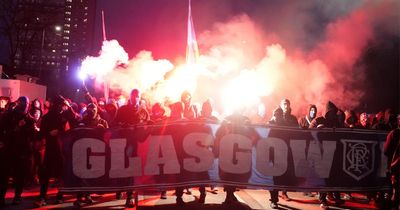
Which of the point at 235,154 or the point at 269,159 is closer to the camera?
the point at 235,154

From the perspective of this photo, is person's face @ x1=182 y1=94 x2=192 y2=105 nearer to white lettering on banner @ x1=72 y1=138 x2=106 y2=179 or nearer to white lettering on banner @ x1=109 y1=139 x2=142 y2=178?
white lettering on banner @ x1=109 y1=139 x2=142 y2=178

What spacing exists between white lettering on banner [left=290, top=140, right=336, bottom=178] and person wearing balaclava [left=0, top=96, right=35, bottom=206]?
17.7ft

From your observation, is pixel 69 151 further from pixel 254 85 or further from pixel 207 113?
pixel 254 85

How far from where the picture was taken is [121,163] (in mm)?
7500

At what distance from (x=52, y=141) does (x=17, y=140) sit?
778 mm

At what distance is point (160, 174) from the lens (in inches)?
293

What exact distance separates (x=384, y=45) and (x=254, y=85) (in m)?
6.80

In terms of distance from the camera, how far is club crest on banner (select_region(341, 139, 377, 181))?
25.8 feet

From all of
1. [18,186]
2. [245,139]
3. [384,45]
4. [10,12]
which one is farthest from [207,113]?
[10,12]

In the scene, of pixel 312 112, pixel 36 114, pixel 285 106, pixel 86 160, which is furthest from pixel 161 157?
pixel 312 112

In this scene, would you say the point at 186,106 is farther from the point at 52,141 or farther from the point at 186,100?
the point at 52,141

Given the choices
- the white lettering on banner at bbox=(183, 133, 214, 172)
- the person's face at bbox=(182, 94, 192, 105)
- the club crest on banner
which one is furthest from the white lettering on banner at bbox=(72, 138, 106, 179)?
the club crest on banner

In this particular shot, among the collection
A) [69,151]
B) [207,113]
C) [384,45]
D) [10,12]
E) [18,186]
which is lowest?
[18,186]

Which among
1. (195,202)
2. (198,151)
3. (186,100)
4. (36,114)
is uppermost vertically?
(186,100)
